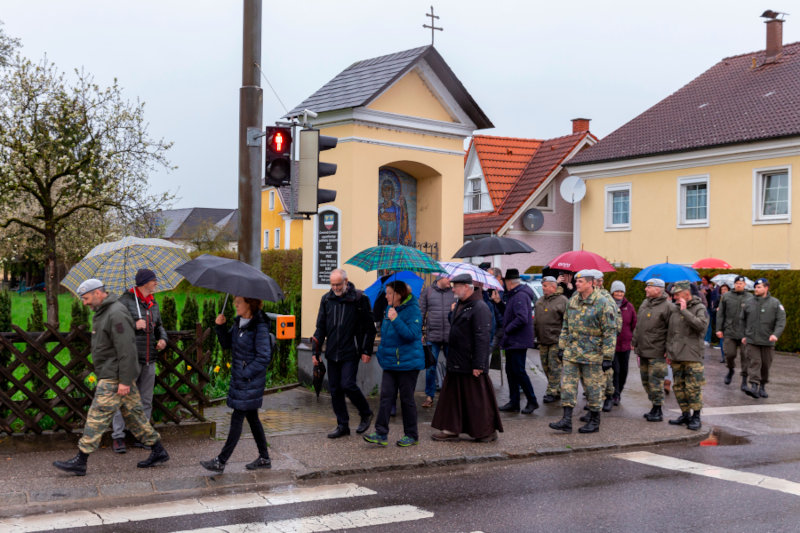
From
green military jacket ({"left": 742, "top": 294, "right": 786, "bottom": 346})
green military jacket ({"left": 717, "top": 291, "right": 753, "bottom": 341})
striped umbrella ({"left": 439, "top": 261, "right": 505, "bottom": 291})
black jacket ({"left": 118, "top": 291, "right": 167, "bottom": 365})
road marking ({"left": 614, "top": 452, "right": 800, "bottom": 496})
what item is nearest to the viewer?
road marking ({"left": 614, "top": 452, "right": 800, "bottom": 496})

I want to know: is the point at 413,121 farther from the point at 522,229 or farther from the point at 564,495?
the point at 522,229

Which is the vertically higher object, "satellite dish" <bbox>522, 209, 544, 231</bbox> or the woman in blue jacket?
"satellite dish" <bbox>522, 209, 544, 231</bbox>

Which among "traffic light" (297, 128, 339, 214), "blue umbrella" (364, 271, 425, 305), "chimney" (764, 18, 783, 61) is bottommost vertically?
"blue umbrella" (364, 271, 425, 305)

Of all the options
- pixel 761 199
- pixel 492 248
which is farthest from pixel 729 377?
pixel 761 199

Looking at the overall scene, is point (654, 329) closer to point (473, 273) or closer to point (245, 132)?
point (473, 273)

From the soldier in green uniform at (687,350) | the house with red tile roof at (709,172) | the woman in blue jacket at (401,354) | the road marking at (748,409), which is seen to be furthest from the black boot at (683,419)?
the house with red tile roof at (709,172)

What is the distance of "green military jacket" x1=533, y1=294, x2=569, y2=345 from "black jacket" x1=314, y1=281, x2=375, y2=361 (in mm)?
3244

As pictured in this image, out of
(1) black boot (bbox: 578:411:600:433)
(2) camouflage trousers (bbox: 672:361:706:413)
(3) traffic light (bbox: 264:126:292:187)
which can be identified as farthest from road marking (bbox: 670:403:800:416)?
(3) traffic light (bbox: 264:126:292:187)

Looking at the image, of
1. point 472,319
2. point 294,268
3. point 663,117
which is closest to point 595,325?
point 472,319

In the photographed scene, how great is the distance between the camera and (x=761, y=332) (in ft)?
43.8

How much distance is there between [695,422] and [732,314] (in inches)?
177

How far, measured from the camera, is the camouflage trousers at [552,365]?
38.7 feet

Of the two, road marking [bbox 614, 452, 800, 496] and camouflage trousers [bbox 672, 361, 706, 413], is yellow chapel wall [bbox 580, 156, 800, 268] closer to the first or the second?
camouflage trousers [bbox 672, 361, 706, 413]

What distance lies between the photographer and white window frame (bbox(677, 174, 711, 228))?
2603 centimetres
